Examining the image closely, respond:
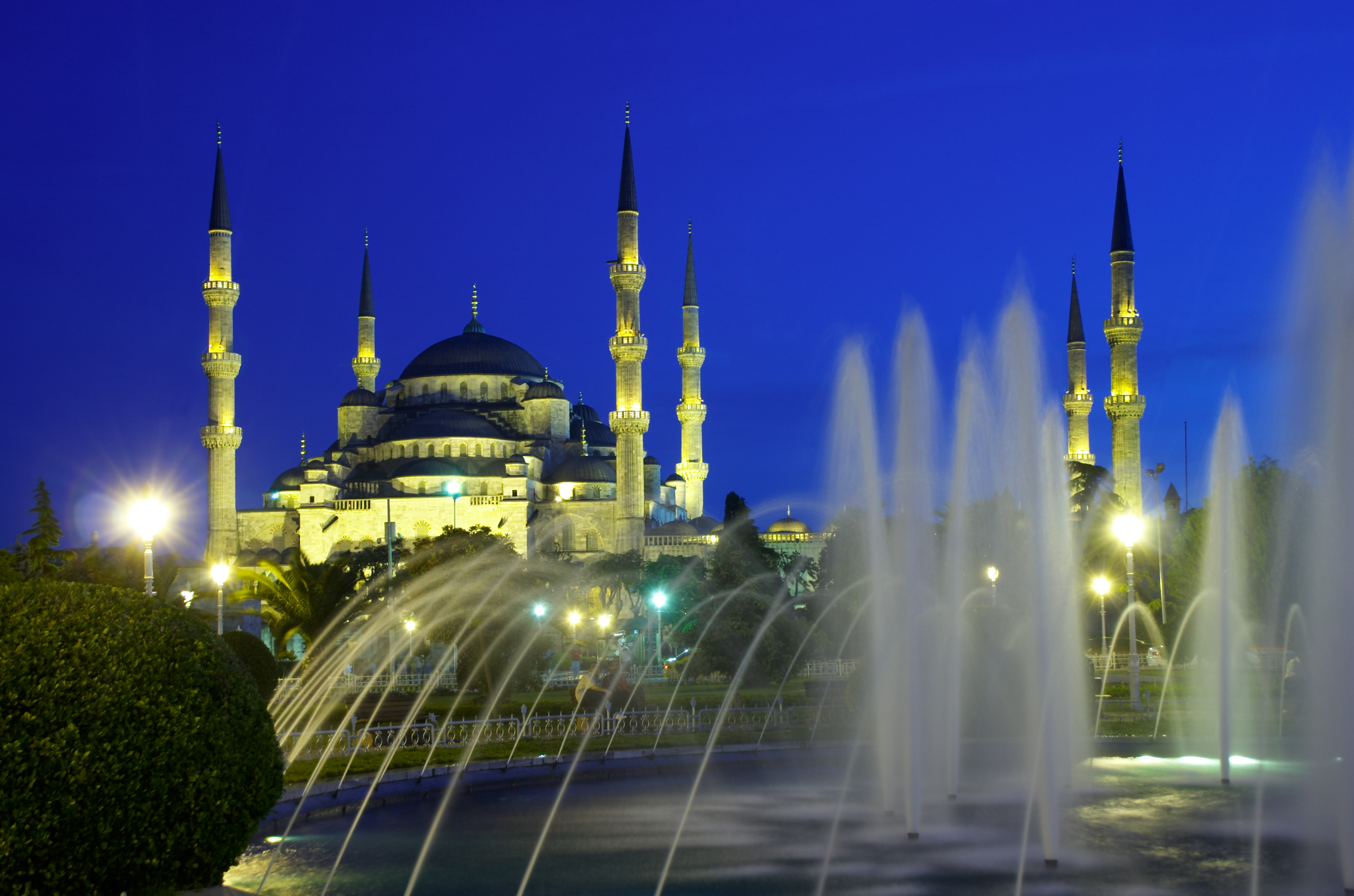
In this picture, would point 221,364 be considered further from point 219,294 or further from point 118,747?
point 118,747

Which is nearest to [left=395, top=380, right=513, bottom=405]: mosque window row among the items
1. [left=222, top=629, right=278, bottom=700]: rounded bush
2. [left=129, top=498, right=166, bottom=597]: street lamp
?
[left=222, top=629, right=278, bottom=700]: rounded bush

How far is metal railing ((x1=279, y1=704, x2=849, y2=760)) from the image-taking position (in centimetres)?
1495

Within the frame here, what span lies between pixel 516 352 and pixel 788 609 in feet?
151

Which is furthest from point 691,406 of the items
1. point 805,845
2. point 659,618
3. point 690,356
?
point 805,845

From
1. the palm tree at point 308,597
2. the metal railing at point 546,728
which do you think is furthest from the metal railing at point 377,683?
the metal railing at point 546,728

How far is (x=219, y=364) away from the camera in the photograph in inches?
1966

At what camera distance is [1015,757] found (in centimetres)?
1485

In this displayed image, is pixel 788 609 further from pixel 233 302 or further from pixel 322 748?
pixel 233 302

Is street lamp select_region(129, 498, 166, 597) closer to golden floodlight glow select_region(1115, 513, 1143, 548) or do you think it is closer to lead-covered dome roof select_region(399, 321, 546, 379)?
golden floodlight glow select_region(1115, 513, 1143, 548)

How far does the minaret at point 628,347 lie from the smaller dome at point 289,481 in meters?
19.9

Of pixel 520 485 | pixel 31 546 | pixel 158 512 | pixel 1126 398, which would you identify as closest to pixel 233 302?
pixel 520 485

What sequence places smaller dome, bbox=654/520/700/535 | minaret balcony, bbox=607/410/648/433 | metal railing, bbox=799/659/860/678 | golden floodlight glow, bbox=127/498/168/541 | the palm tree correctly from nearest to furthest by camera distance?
golden floodlight glow, bbox=127/498/168/541
the palm tree
metal railing, bbox=799/659/860/678
minaret balcony, bbox=607/410/648/433
smaller dome, bbox=654/520/700/535

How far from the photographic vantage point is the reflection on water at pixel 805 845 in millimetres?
8594

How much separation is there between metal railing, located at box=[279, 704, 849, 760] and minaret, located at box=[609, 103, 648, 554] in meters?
32.1
